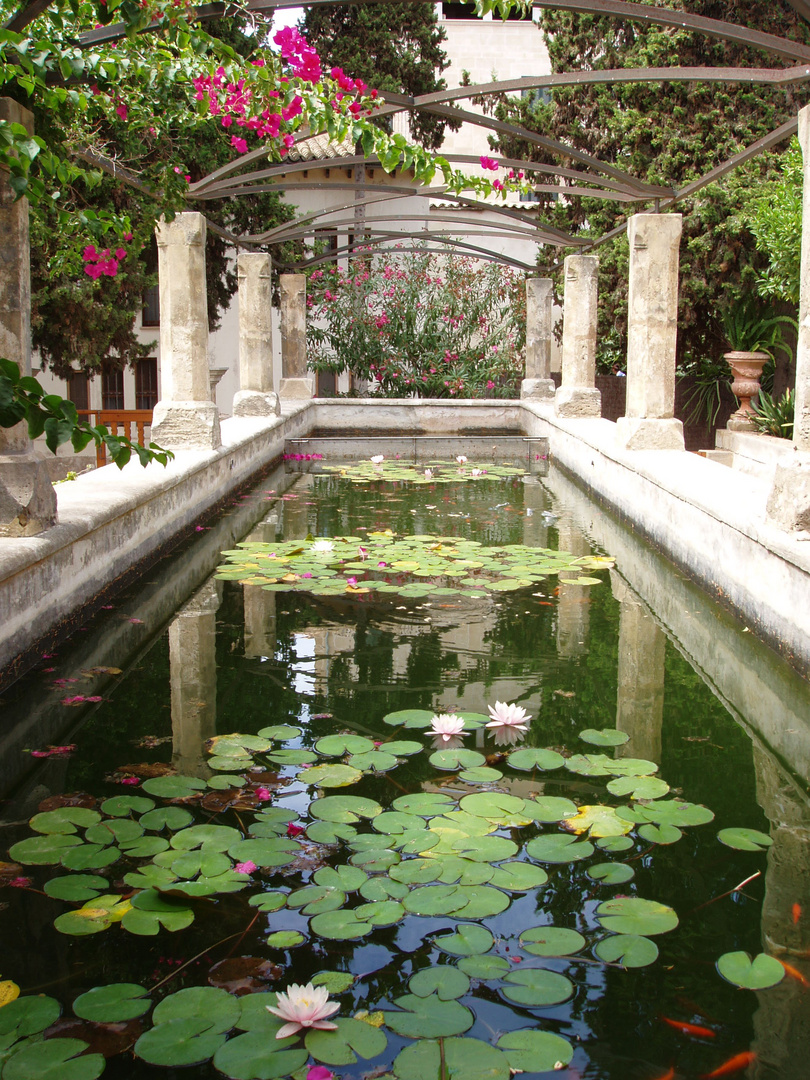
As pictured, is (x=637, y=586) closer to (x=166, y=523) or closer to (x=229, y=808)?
(x=166, y=523)

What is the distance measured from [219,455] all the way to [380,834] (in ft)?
18.9

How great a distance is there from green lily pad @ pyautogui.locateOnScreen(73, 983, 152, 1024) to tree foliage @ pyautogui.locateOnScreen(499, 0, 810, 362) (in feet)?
33.0

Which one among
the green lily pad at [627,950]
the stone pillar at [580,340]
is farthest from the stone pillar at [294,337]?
the green lily pad at [627,950]

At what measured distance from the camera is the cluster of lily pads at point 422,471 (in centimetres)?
971

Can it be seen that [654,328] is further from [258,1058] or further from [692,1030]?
[258,1058]

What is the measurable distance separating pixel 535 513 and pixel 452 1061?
6.21m

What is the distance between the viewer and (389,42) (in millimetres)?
16969

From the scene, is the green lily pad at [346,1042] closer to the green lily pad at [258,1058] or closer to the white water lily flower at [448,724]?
the green lily pad at [258,1058]

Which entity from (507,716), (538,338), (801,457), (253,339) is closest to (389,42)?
(538,338)

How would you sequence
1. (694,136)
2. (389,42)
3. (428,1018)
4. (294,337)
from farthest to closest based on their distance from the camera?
(389,42) → (294,337) → (694,136) → (428,1018)

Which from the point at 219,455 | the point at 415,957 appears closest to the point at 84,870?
the point at 415,957

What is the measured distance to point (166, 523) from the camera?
625 cm

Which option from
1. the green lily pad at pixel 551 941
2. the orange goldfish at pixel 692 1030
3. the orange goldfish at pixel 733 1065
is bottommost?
the orange goldfish at pixel 733 1065

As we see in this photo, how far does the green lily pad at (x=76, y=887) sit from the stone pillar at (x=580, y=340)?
388 inches
